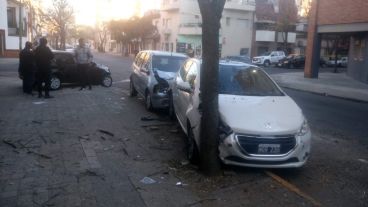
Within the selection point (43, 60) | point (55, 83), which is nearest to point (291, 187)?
point (43, 60)

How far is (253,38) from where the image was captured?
55.3 metres

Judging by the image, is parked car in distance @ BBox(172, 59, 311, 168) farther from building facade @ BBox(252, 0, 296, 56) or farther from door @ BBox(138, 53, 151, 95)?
building facade @ BBox(252, 0, 296, 56)

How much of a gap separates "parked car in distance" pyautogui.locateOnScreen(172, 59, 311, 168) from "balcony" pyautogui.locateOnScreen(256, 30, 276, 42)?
48247mm

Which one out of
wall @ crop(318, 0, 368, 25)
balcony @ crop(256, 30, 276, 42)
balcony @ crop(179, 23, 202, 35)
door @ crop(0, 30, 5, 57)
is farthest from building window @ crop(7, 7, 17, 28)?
wall @ crop(318, 0, 368, 25)

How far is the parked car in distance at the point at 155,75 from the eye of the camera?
11.0 meters

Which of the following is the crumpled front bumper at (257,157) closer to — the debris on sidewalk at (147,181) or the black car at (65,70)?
the debris on sidewalk at (147,181)

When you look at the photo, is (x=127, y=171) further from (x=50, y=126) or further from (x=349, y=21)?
(x=349, y=21)

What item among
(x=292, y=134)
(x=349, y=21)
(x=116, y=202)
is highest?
(x=349, y=21)

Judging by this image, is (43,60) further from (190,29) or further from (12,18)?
(190,29)

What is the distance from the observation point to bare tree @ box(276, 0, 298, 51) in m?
52.6

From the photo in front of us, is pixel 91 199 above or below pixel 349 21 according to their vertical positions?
below

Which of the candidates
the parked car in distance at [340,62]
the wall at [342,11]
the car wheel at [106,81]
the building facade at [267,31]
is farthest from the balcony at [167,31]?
the car wheel at [106,81]

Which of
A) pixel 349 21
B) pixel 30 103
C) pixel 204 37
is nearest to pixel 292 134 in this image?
pixel 204 37

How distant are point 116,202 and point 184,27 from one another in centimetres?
5066
